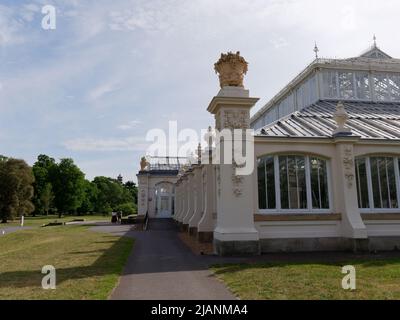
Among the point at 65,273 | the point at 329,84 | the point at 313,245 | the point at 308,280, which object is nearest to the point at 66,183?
the point at 329,84

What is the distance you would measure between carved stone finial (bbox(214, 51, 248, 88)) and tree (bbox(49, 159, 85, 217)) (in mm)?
51558

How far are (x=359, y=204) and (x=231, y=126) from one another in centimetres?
617

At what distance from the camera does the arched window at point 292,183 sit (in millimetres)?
12805

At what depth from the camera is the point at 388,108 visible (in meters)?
21.5

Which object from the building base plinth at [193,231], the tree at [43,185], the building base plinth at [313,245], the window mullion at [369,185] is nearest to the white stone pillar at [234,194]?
the building base plinth at [313,245]

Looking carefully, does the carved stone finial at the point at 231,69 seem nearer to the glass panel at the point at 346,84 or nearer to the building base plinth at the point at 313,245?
the building base plinth at the point at 313,245

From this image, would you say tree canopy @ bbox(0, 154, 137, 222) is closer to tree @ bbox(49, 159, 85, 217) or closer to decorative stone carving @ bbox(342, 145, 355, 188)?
tree @ bbox(49, 159, 85, 217)

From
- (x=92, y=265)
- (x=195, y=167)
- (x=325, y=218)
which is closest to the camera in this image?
(x=92, y=265)

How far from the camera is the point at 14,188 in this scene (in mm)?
41531

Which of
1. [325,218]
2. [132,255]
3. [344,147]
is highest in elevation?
[344,147]

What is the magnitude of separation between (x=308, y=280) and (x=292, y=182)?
20.7 ft

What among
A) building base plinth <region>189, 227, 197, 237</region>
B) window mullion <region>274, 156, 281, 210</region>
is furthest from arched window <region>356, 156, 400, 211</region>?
building base plinth <region>189, 227, 197, 237</region>
